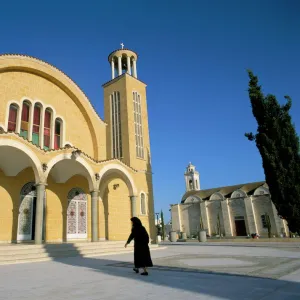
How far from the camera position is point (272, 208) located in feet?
129

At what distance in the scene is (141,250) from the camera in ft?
21.9

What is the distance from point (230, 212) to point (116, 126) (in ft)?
95.7

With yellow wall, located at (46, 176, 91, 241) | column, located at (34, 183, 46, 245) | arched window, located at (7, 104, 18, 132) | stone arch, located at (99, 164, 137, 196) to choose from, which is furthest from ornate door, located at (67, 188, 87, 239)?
arched window, located at (7, 104, 18, 132)

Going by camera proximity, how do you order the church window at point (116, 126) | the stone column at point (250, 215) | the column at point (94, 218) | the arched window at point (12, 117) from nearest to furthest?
1. the column at point (94, 218)
2. the arched window at point (12, 117)
3. the church window at point (116, 126)
4. the stone column at point (250, 215)

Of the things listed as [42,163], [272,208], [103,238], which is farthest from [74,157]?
[272,208]

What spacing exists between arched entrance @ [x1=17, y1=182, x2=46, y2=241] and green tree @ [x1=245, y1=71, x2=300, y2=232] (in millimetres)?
13350

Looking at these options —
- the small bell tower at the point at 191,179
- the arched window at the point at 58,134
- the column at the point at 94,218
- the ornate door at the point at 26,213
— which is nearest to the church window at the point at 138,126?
the arched window at the point at 58,134

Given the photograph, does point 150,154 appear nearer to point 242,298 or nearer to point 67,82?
point 67,82

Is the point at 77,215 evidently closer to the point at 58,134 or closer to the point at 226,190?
the point at 58,134

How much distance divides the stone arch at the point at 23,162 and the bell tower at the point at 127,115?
750cm

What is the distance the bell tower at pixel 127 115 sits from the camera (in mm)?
20469

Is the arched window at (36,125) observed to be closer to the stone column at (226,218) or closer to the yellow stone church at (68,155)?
the yellow stone church at (68,155)

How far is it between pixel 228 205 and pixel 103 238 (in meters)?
29.8

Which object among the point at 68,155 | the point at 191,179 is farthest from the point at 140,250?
the point at 191,179
